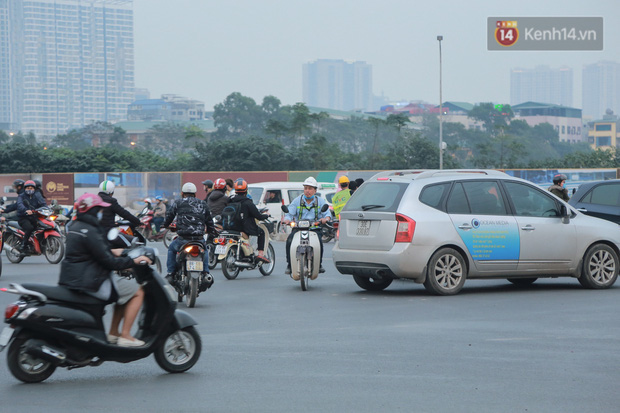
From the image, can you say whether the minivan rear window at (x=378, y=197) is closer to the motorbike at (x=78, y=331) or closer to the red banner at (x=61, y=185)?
the motorbike at (x=78, y=331)

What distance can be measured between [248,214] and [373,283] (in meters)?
2.99

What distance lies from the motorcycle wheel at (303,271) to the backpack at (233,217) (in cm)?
223

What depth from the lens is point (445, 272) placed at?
12.7 meters

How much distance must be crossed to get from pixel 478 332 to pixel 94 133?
369 ft

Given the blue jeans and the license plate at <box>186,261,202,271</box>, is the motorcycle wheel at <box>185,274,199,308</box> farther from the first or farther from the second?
the blue jeans

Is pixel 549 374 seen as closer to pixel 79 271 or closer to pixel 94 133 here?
pixel 79 271

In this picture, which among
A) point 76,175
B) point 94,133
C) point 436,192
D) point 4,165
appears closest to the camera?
point 436,192

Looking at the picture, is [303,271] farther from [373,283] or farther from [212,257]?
[212,257]

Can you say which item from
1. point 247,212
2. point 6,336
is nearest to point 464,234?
point 247,212

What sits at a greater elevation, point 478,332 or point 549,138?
point 549,138

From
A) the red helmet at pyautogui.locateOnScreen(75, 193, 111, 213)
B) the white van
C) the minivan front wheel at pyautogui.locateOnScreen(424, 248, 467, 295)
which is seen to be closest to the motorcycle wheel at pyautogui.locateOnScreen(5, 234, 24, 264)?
the white van

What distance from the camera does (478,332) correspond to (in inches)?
375

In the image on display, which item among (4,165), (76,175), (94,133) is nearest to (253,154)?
(4,165)

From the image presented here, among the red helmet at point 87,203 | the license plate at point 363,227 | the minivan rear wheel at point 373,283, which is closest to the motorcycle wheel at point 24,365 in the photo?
the red helmet at point 87,203
